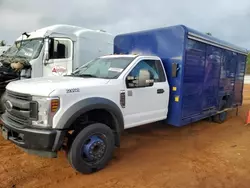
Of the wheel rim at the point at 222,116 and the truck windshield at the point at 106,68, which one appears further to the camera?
the wheel rim at the point at 222,116

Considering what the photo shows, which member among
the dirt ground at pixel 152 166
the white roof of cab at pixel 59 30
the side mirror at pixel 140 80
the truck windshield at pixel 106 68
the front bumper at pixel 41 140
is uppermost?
the white roof of cab at pixel 59 30

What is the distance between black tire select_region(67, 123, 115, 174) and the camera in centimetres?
383

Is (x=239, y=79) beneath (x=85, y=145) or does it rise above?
above

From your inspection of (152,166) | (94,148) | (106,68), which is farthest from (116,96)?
(152,166)

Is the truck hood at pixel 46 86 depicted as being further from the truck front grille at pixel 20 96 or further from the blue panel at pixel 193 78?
the blue panel at pixel 193 78

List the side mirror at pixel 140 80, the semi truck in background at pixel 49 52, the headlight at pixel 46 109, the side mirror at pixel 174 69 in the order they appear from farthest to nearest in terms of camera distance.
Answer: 1. the semi truck in background at pixel 49 52
2. the side mirror at pixel 174 69
3. the side mirror at pixel 140 80
4. the headlight at pixel 46 109

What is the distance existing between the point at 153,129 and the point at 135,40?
8.56 ft

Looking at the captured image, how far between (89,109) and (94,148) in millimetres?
691

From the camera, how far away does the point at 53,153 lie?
3.70 m

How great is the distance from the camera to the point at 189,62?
567cm

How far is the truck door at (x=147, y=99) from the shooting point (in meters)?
4.70

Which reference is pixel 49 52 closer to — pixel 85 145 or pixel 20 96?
pixel 20 96

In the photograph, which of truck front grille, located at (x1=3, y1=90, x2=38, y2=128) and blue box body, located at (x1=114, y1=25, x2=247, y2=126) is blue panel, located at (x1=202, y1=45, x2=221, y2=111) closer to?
blue box body, located at (x1=114, y1=25, x2=247, y2=126)

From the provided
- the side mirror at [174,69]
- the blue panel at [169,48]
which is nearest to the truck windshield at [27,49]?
the blue panel at [169,48]
